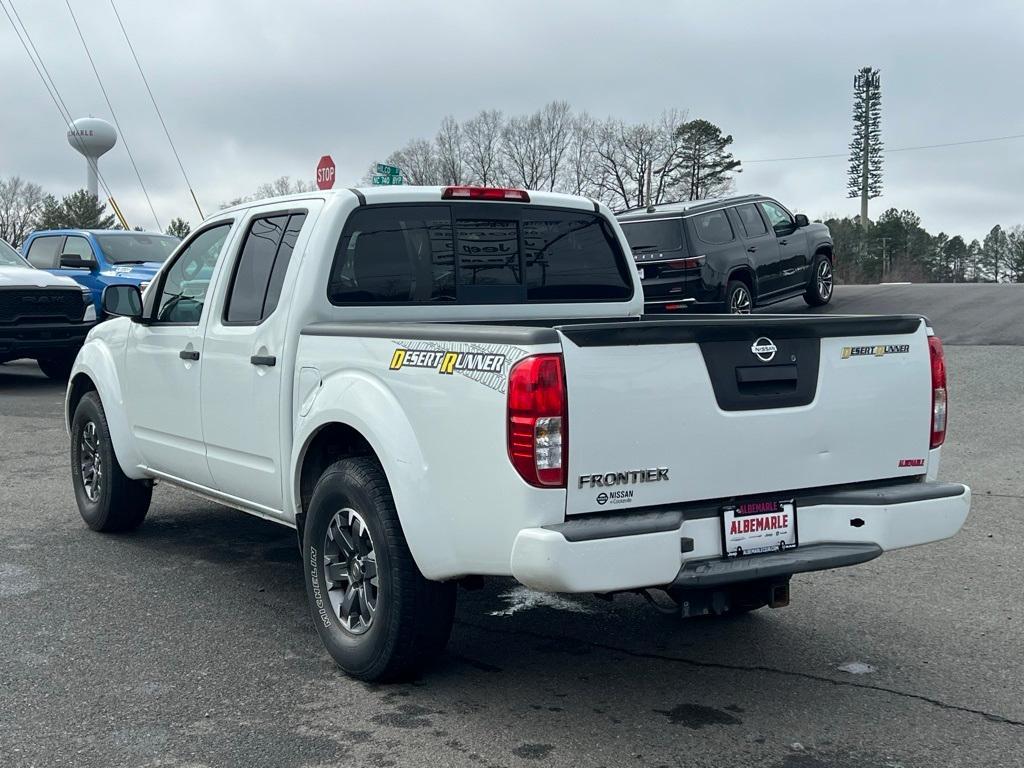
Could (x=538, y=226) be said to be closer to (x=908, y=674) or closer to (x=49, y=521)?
(x=908, y=674)

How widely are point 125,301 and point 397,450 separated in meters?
2.85

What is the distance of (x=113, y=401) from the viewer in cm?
670

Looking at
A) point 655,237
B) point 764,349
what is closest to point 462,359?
point 764,349

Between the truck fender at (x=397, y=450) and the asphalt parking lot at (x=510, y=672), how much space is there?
0.65m

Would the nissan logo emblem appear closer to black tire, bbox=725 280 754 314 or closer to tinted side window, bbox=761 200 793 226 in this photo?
black tire, bbox=725 280 754 314

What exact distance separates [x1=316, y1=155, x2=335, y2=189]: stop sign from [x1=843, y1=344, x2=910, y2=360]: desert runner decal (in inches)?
342

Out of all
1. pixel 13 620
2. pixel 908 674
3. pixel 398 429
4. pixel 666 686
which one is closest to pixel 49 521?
pixel 13 620

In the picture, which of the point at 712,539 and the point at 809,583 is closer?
the point at 712,539

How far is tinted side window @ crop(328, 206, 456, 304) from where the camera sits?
16.8ft

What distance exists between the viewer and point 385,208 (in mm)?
5242

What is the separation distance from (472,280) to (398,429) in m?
1.43

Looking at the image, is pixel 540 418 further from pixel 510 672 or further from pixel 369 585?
pixel 510 672

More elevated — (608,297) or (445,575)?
(608,297)

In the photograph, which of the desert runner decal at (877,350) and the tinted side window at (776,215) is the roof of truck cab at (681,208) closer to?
the tinted side window at (776,215)
